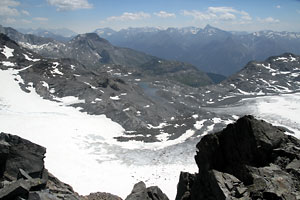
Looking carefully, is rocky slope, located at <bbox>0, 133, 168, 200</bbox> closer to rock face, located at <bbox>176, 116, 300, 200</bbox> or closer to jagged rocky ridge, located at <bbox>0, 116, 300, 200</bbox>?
jagged rocky ridge, located at <bbox>0, 116, 300, 200</bbox>

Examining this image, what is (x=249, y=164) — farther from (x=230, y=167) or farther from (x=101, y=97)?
(x=101, y=97)

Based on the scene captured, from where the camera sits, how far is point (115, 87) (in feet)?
518

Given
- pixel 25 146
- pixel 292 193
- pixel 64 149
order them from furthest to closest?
pixel 64 149 → pixel 25 146 → pixel 292 193

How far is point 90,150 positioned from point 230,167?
5960cm

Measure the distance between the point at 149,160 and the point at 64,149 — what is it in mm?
23316

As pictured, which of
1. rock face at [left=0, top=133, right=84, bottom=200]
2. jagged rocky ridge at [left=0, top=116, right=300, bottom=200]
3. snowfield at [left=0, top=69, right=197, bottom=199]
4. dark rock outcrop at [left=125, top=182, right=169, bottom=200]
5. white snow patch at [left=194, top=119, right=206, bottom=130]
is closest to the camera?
jagged rocky ridge at [left=0, top=116, right=300, bottom=200]

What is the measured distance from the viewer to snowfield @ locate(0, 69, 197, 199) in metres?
62.1

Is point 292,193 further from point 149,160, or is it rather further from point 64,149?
point 64,149

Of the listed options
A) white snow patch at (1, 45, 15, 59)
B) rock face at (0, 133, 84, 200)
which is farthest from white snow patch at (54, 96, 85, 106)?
rock face at (0, 133, 84, 200)

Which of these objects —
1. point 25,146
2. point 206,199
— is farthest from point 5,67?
point 206,199

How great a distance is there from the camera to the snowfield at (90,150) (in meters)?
62.1

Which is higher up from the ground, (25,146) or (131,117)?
(25,146)

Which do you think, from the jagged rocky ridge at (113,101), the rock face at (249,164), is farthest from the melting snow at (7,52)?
the rock face at (249,164)

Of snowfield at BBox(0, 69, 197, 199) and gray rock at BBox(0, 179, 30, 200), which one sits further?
snowfield at BBox(0, 69, 197, 199)
